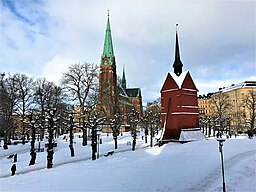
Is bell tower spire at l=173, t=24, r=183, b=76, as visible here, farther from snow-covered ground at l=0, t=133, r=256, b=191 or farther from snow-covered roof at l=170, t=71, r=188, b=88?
snow-covered ground at l=0, t=133, r=256, b=191

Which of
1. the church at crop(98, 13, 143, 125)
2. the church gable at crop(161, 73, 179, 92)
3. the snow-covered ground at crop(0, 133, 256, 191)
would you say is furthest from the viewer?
the church at crop(98, 13, 143, 125)

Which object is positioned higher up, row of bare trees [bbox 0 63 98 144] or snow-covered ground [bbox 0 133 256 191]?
row of bare trees [bbox 0 63 98 144]

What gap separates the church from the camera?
4350cm

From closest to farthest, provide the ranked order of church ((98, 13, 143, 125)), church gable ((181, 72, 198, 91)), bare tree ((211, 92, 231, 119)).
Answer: church gable ((181, 72, 198, 91))
church ((98, 13, 143, 125))
bare tree ((211, 92, 231, 119))

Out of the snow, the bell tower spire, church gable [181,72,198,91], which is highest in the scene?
the bell tower spire

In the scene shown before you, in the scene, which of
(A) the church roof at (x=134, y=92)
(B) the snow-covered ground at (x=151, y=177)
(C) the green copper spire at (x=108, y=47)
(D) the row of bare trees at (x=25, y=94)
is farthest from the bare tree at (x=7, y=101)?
(A) the church roof at (x=134, y=92)

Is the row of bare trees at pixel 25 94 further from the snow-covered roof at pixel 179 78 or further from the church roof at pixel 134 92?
the church roof at pixel 134 92

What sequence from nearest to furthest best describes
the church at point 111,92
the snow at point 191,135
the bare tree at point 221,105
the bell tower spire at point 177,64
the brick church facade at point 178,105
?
the snow at point 191,135 < the brick church facade at point 178,105 < the bell tower spire at point 177,64 < the church at point 111,92 < the bare tree at point 221,105

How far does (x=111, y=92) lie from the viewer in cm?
4584

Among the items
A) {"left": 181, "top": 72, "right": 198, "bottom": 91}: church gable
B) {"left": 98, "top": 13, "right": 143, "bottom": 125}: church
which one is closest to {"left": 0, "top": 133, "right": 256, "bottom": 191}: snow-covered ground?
{"left": 181, "top": 72, "right": 198, "bottom": 91}: church gable

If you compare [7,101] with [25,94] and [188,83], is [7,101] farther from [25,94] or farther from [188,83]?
[188,83]

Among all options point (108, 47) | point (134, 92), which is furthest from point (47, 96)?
point (134, 92)

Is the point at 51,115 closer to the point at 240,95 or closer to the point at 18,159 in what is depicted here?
the point at 18,159

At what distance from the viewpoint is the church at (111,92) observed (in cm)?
4350
